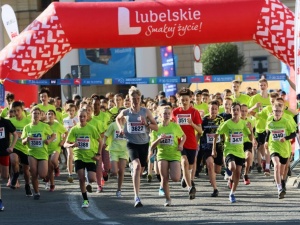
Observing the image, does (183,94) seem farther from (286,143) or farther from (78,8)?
(78,8)

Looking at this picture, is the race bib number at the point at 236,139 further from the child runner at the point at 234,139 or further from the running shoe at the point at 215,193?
the running shoe at the point at 215,193

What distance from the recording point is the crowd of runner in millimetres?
15008

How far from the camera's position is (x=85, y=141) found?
1505cm

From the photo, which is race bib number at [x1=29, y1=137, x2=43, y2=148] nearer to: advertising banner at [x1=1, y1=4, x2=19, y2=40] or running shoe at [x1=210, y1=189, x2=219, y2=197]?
running shoe at [x1=210, y1=189, x2=219, y2=197]

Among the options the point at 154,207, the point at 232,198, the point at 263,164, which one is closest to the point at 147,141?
the point at 154,207

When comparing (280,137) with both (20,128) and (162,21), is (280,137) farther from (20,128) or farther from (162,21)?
(162,21)

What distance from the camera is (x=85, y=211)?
14414 millimetres

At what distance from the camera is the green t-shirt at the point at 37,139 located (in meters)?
16.5

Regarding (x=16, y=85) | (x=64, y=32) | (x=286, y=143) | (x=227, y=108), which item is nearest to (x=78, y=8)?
(x=64, y=32)

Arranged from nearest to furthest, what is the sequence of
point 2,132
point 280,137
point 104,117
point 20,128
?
point 280,137
point 2,132
point 20,128
point 104,117

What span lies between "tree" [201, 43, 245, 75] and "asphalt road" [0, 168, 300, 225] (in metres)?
26.5

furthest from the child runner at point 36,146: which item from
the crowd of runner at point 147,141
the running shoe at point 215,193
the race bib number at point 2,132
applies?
the running shoe at point 215,193

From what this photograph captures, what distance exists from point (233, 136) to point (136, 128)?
1.59 meters

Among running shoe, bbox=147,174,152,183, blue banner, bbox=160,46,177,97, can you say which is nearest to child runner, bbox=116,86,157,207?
running shoe, bbox=147,174,152,183
